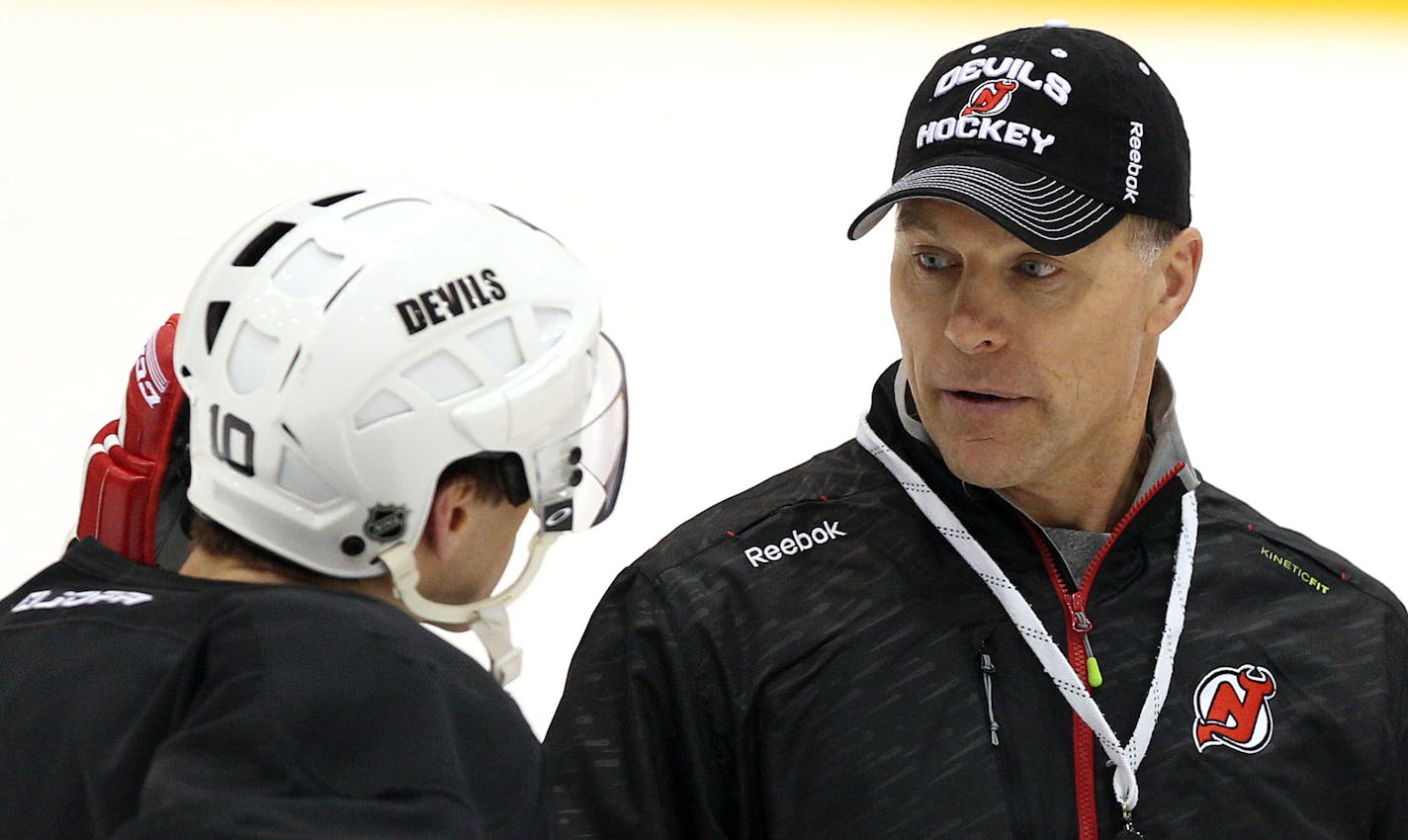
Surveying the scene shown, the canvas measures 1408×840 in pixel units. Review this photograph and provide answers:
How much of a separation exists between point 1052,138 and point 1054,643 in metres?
0.45

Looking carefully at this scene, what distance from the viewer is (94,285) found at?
317 cm

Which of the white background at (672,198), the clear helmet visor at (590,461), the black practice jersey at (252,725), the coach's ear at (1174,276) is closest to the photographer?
the black practice jersey at (252,725)

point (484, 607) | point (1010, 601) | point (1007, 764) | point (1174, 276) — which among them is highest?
point (1174, 276)

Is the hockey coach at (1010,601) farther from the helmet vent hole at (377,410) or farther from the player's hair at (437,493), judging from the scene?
the helmet vent hole at (377,410)

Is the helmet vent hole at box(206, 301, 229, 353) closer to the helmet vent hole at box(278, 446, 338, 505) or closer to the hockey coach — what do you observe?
the helmet vent hole at box(278, 446, 338, 505)

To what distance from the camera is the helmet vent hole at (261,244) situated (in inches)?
49.1

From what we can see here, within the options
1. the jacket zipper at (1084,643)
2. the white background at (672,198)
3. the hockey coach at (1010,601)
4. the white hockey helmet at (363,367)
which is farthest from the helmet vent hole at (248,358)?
the white background at (672,198)

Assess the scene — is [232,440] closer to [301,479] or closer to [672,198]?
[301,479]

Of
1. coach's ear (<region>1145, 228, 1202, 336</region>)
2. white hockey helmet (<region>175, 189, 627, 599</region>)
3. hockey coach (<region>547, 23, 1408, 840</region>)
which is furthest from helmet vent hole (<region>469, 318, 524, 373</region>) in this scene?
coach's ear (<region>1145, 228, 1202, 336</region>)

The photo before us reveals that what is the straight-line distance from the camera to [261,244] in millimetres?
1254

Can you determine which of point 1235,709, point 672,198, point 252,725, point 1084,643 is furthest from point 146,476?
point 672,198

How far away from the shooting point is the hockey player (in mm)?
1021

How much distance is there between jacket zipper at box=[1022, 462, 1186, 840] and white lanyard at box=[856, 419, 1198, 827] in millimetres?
15

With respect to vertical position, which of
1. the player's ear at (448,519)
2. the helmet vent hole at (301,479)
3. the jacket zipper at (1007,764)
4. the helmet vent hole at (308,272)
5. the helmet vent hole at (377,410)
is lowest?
the jacket zipper at (1007,764)
